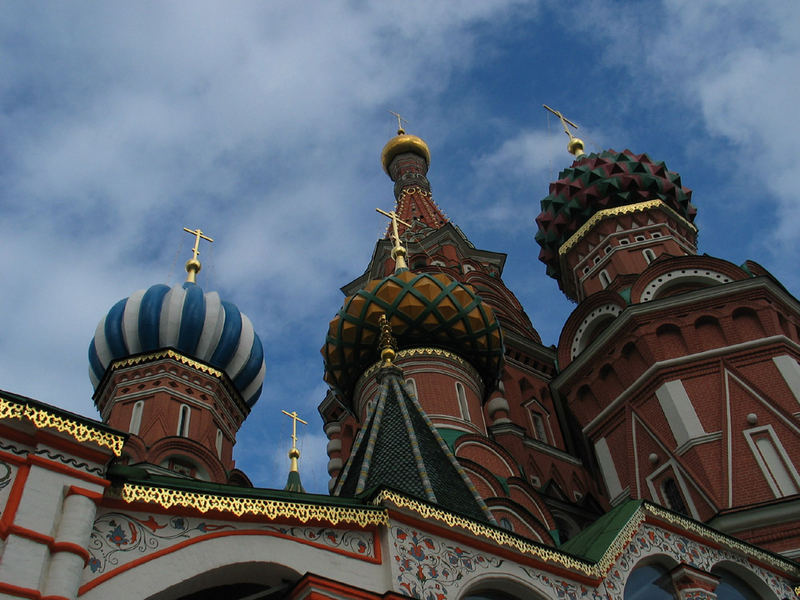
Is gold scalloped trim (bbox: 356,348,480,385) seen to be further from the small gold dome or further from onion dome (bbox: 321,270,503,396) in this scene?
the small gold dome

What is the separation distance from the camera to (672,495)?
12.4 m

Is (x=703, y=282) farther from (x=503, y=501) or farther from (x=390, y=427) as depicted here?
(x=390, y=427)

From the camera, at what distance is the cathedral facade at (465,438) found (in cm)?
437

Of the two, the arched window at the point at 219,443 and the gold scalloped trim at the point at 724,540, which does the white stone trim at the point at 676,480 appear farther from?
the arched window at the point at 219,443

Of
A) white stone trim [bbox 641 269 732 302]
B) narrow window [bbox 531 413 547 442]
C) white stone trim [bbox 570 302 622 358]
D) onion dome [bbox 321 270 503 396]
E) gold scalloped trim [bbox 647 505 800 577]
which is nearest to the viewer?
gold scalloped trim [bbox 647 505 800 577]

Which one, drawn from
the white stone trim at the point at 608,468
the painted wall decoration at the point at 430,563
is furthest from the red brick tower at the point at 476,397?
the painted wall decoration at the point at 430,563

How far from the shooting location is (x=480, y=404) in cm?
1394

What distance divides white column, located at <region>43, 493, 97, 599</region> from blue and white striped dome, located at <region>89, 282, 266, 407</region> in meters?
13.3

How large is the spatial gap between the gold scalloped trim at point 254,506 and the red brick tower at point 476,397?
5.70 m

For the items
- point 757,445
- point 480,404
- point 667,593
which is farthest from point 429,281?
point 667,593

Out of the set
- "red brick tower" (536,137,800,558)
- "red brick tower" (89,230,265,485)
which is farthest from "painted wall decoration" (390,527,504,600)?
"red brick tower" (89,230,265,485)

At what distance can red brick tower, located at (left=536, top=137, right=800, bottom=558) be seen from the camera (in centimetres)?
1131

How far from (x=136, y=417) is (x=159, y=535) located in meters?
12.3

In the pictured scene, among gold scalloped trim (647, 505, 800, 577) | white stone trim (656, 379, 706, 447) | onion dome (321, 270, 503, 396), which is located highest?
onion dome (321, 270, 503, 396)
